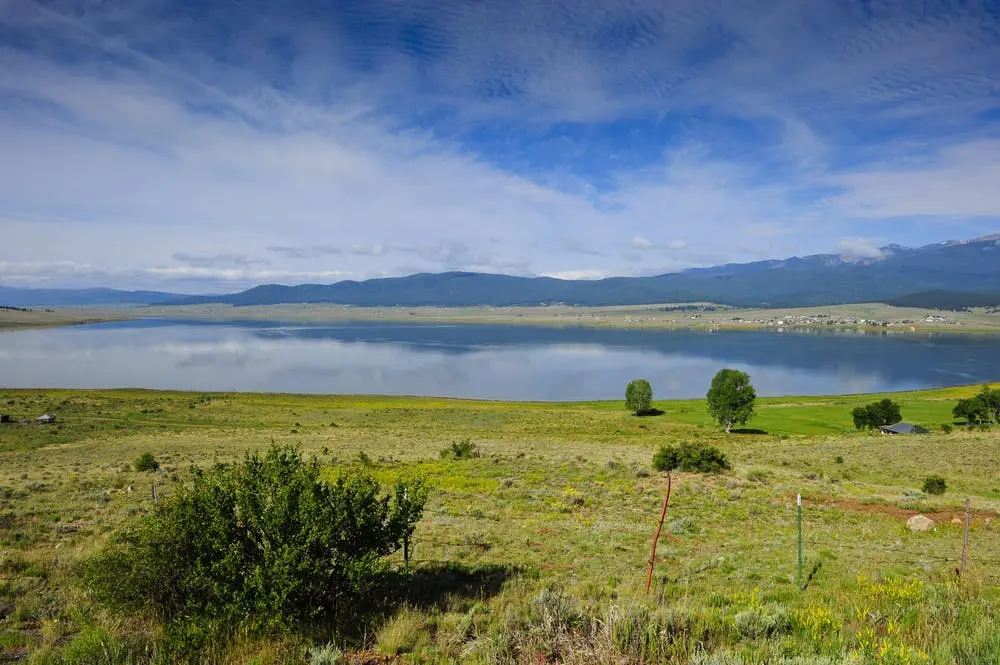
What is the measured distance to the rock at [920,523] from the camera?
13.2m

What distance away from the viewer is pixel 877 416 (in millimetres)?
44250

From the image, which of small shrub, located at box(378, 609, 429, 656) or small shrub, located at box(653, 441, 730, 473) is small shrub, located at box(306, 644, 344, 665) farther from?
small shrub, located at box(653, 441, 730, 473)

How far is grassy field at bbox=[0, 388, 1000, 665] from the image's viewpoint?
561 cm

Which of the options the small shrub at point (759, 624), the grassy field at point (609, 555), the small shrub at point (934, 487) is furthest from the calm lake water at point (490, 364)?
the small shrub at point (759, 624)

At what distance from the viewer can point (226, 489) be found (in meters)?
6.73

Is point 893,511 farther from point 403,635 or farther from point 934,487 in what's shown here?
point 403,635

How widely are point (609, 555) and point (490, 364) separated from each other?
330 ft

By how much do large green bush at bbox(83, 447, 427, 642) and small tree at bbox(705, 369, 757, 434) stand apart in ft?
143

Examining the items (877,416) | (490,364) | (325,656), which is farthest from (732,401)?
(490,364)

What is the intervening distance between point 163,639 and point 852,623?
730cm

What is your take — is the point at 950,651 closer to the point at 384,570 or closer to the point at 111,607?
the point at 384,570

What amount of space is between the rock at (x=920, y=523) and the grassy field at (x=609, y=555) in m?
0.29

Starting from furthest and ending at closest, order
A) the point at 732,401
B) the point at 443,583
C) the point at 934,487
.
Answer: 1. the point at 732,401
2. the point at 934,487
3. the point at 443,583

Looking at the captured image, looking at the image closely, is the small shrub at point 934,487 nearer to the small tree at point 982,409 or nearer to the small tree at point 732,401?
the small tree at point 732,401
